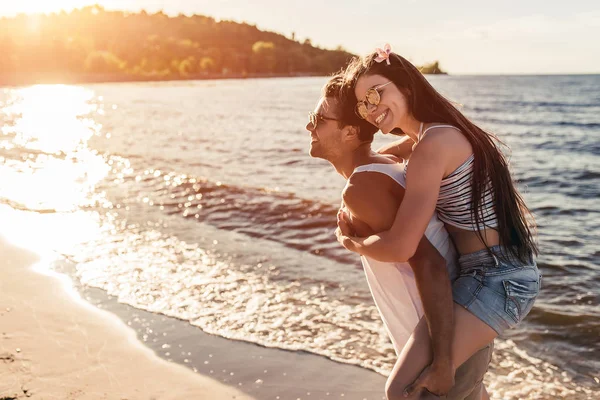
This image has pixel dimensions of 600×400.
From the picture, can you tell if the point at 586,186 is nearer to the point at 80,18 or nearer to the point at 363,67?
the point at 363,67

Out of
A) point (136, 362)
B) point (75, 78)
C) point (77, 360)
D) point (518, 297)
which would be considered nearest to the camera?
point (518, 297)

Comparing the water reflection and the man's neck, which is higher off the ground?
the man's neck

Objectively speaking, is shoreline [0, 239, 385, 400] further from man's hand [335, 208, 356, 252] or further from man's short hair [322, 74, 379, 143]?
man's short hair [322, 74, 379, 143]

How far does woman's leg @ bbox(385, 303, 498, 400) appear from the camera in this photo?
2799 mm

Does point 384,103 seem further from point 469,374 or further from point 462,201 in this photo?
point 469,374

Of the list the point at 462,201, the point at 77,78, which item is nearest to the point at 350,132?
the point at 462,201

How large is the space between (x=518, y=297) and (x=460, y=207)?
49cm

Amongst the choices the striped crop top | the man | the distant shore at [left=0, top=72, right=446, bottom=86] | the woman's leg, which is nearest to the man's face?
the man

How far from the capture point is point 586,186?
574 inches

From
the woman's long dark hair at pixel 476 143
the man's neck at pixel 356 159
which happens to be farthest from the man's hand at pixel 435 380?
the man's neck at pixel 356 159

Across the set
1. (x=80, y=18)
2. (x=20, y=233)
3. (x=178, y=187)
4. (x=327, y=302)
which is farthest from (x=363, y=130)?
(x=80, y=18)

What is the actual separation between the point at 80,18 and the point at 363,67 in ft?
574

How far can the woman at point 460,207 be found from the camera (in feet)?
9.07

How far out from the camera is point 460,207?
289cm
